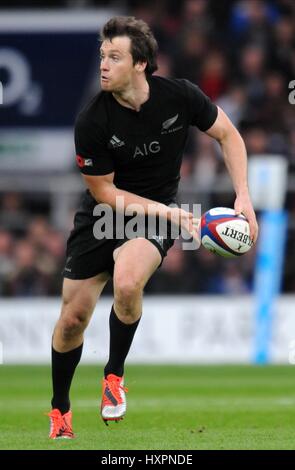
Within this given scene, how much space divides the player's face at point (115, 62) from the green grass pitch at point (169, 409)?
2044 millimetres

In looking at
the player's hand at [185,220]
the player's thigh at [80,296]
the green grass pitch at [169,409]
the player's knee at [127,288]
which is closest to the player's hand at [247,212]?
the player's hand at [185,220]

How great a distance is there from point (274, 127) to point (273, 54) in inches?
45.5

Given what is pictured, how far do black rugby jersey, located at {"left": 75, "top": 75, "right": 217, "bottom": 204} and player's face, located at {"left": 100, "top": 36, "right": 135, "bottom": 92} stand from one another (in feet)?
0.66

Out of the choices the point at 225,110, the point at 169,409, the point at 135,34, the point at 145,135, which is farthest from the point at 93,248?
the point at 225,110

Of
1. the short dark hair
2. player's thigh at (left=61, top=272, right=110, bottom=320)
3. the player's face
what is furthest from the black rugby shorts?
the short dark hair

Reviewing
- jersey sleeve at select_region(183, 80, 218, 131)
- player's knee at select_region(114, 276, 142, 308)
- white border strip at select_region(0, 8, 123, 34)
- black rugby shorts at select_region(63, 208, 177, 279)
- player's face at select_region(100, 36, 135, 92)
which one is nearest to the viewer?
player's knee at select_region(114, 276, 142, 308)

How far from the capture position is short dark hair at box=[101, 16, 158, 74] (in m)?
7.27

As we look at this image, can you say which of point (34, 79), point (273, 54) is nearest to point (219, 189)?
point (273, 54)

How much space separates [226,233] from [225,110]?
29.5 ft

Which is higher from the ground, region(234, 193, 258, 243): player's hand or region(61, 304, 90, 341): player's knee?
region(234, 193, 258, 243): player's hand

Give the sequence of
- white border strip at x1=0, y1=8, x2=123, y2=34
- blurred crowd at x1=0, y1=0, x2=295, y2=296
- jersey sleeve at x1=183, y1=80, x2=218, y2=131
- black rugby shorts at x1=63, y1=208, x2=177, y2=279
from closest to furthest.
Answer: black rugby shorts at x1=63, y1=208, x2=177, y2=279
jersey sleeve at x1=183, y1=80, x2=218, y2=131
blurred crowd at x1=0, y1=0, x2=295, y2=296
white border strip at x1=0, y1=8, x2=123, y2=34

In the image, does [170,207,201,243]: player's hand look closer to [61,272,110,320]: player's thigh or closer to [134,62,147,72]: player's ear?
[61,272,110,320]: player's thigh

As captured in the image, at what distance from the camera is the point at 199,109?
7629 millimetres
